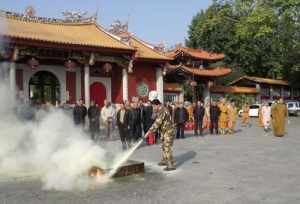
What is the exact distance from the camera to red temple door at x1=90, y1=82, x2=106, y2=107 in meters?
26.5

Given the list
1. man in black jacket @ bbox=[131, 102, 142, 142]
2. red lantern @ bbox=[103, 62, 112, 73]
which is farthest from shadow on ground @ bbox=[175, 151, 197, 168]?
red lantern @ bbox=[103, 62, 112, 73]

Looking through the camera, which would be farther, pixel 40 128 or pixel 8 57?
pixel 8 57

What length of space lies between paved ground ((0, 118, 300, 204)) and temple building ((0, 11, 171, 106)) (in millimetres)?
11417

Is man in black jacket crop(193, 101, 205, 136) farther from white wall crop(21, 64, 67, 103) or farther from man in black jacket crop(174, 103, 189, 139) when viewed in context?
white wall crop(21, 64, 67, 103)

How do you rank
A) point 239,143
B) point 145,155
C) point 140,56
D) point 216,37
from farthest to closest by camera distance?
point 216,37 < point 140,56 < point 239,143 < point 145,155

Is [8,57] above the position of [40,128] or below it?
above

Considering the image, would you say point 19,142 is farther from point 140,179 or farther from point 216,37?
point 216,37

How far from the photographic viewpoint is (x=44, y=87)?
961 inches

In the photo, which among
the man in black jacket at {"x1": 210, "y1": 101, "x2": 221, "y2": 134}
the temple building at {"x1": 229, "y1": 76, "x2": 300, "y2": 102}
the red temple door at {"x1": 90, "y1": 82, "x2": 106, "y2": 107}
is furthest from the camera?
the temple building at {"x1": 229, "y1": 76, "x2": 300, "y2": 102}

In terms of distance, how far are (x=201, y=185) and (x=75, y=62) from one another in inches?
674

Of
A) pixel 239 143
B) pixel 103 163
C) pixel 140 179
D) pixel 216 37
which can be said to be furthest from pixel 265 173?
pixel 216 37

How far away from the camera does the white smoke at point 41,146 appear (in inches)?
355

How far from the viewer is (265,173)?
30.6 feet

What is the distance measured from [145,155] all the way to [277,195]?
6037mm
